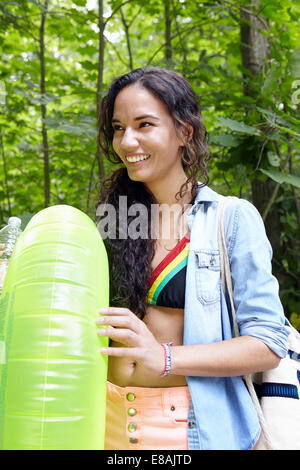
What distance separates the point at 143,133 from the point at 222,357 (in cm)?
75

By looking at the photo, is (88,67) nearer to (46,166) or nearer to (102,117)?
(46,166)

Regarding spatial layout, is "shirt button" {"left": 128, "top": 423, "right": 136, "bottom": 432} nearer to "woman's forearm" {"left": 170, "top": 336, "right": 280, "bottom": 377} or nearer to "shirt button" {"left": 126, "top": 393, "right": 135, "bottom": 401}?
"shirt button" {"left": 126, "top": 393, "right": 135, "bottom": 401}

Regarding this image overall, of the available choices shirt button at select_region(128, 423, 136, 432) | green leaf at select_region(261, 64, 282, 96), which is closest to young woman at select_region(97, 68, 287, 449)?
shirt button at select_region(128, 423, 136, 432)

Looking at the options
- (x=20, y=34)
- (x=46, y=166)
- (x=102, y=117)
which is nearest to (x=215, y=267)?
(x=102, y=117)

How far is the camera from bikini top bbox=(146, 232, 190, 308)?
1369mm

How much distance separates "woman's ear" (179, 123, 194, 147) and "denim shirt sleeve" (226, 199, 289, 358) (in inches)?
15.4

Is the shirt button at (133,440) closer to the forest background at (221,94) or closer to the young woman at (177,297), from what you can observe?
the young woman at (177,297)

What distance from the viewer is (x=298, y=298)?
3598 millimetres

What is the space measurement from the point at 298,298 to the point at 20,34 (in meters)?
3.18

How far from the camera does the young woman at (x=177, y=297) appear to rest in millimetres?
1219

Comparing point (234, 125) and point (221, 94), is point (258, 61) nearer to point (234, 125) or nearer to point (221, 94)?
point (221, 94)

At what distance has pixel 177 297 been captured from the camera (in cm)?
136

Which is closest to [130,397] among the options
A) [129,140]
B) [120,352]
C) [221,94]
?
[120,352]

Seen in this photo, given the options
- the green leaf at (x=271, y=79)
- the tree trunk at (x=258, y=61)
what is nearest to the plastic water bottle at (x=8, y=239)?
the green leaf at (x=271, y=79)
